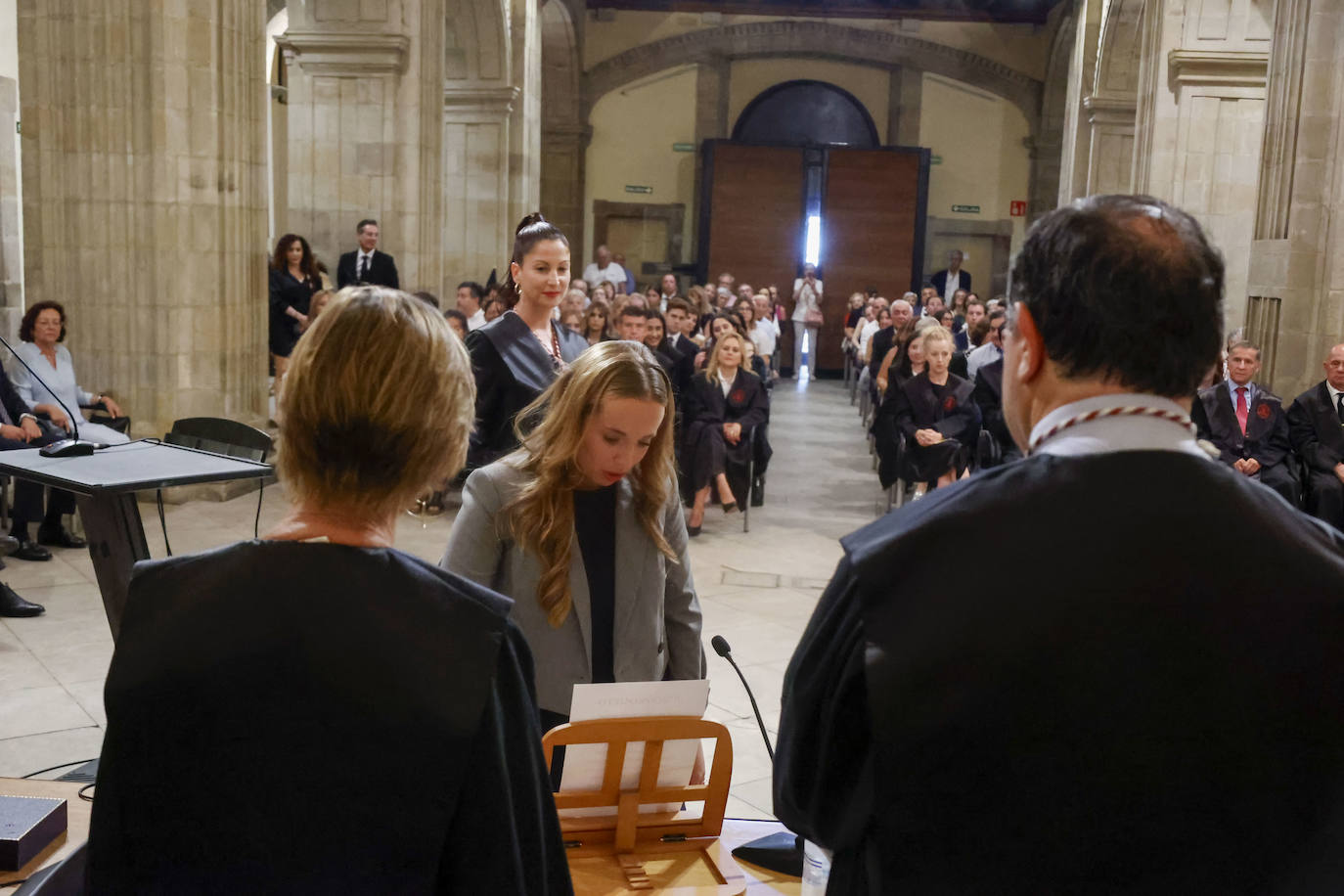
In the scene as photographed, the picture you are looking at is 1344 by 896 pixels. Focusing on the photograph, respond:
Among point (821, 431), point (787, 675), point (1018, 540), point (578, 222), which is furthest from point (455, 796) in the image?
point (578, 222)

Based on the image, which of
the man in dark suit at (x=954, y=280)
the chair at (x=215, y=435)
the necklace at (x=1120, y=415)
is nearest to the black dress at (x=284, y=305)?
the chair at (x=215, y=435)

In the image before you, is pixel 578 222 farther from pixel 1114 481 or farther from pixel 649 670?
pixel 1114 481

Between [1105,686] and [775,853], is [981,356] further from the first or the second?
[1105,686]

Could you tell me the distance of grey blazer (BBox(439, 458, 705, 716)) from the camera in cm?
268

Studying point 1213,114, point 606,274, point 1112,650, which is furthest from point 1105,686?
point 606,274

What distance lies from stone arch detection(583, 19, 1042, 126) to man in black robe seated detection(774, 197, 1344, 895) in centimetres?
2241

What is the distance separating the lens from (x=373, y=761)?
1.35 m

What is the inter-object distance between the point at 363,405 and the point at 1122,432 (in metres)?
0.76

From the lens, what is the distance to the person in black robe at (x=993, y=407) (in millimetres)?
8008

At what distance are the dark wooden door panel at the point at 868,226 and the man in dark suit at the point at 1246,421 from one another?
14899mm

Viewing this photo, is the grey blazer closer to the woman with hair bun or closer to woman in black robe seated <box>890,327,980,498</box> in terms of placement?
the woman with hair bun

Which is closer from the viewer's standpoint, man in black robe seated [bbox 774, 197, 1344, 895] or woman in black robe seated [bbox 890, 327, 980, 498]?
man in black robe seated [bbox 774, 197, 1344, 895]

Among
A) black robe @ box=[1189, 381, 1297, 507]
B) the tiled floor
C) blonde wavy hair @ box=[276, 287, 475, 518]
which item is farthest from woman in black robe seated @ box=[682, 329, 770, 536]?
blonde wavy hair @ box=[276, 287, 475, 518]

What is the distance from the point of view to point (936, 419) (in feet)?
28.3
